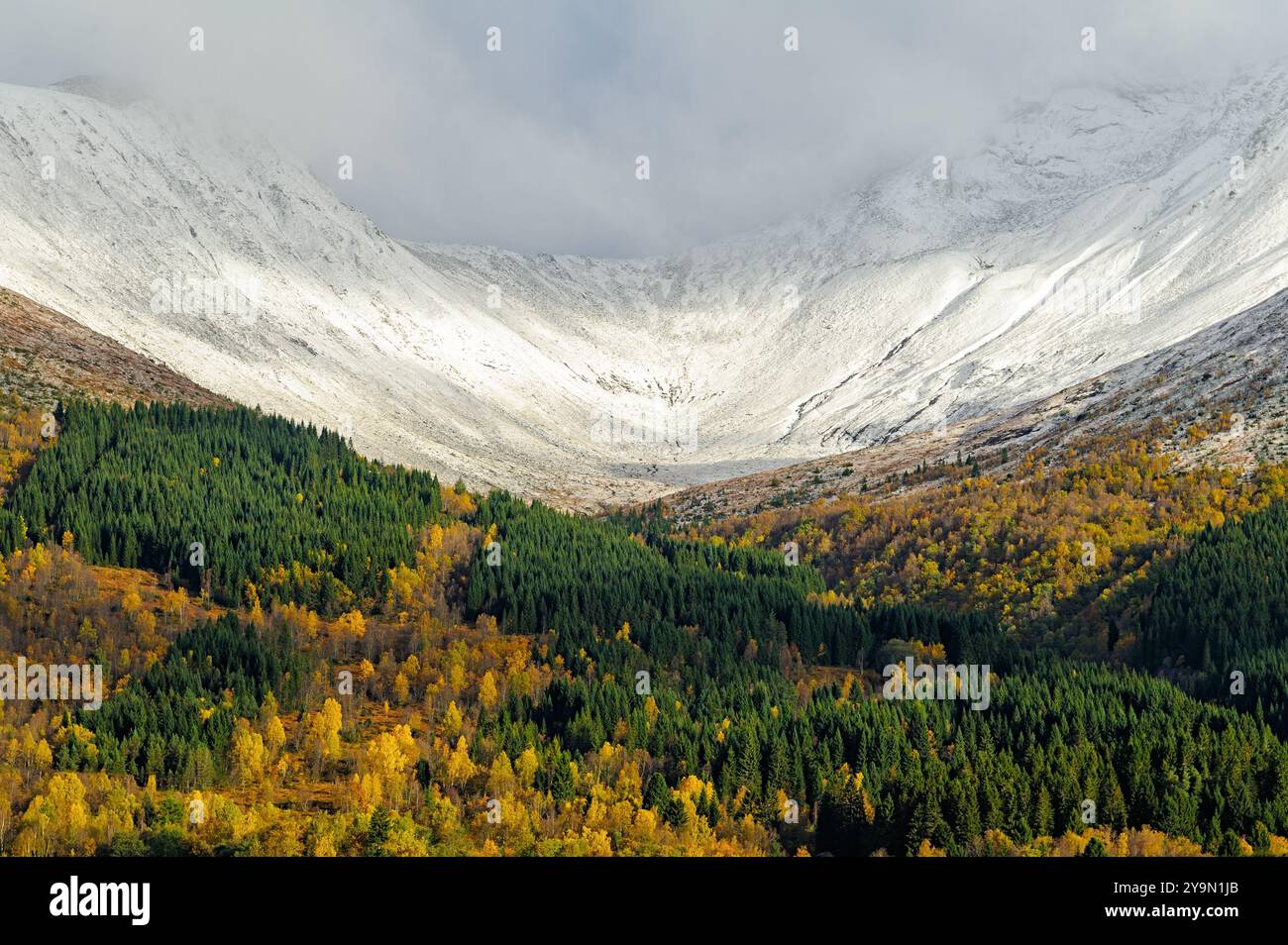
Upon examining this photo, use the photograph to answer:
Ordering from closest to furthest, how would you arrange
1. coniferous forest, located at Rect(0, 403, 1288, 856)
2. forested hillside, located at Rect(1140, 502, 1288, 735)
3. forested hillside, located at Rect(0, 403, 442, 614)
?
1. coniferous forest, located at Rect(0, 403, 1288, 856)
2. forested hillside, located at Rect(1140, 502, 1288, 735)
3. forested hillside, located at Rect(0, 403, 442, 614)

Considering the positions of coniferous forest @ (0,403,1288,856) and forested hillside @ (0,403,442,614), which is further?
forested hillside @ (0,403,442,614)

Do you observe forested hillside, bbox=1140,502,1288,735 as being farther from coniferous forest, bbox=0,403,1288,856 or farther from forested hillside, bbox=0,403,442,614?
forested hillside, bbox=0,403,442,614

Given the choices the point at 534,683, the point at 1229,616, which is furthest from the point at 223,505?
the point at 1229,616

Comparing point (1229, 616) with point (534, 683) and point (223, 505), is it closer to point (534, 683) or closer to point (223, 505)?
point (534, 683)

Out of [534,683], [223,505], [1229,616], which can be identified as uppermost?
[223,505]

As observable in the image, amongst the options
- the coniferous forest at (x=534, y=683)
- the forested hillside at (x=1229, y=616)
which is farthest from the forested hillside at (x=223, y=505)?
the forested hillside at (x=1229, y=616)

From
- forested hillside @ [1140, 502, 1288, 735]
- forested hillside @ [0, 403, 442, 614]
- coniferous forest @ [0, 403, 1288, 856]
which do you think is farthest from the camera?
forested hillside @ [0, 403, 442, 614]

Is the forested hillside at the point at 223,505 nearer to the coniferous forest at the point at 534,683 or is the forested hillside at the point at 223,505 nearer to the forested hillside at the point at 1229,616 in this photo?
the coniferous forest at the point at 534,683

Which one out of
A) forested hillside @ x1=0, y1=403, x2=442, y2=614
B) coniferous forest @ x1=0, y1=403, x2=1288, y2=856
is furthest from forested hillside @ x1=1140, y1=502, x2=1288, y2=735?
forested hillside @ x1=0, y1=403, x2=442, y2=614
